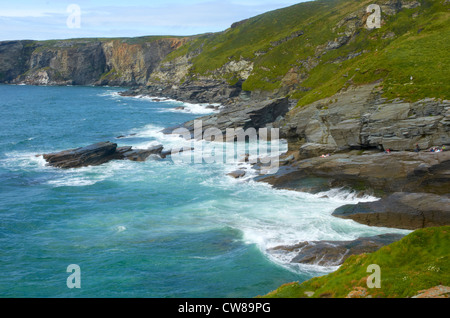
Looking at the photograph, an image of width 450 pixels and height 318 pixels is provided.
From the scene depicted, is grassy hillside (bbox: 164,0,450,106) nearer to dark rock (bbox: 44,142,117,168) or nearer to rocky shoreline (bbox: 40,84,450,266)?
rocky shoreline (bbox: 40,84,450,266)

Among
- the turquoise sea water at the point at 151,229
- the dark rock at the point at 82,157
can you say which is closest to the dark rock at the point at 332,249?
the turquoise sea water at the point at 151,229

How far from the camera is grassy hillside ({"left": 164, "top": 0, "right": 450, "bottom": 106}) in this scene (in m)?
51.8

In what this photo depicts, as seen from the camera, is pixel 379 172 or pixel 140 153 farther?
pixel 140 153

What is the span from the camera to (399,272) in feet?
55.0

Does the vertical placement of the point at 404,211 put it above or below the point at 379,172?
below

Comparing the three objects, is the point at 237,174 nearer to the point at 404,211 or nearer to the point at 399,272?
the point at 404,211

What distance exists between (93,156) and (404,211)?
41.5 meters

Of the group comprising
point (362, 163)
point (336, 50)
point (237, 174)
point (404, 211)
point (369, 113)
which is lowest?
point (404, 211)

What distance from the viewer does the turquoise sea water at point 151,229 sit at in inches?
982

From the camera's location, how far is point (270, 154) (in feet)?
183

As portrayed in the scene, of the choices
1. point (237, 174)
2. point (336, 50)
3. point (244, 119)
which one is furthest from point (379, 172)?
point (336, 50)

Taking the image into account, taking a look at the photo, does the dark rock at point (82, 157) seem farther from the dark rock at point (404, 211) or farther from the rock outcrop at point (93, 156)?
the dark rock at point (404, 211)
